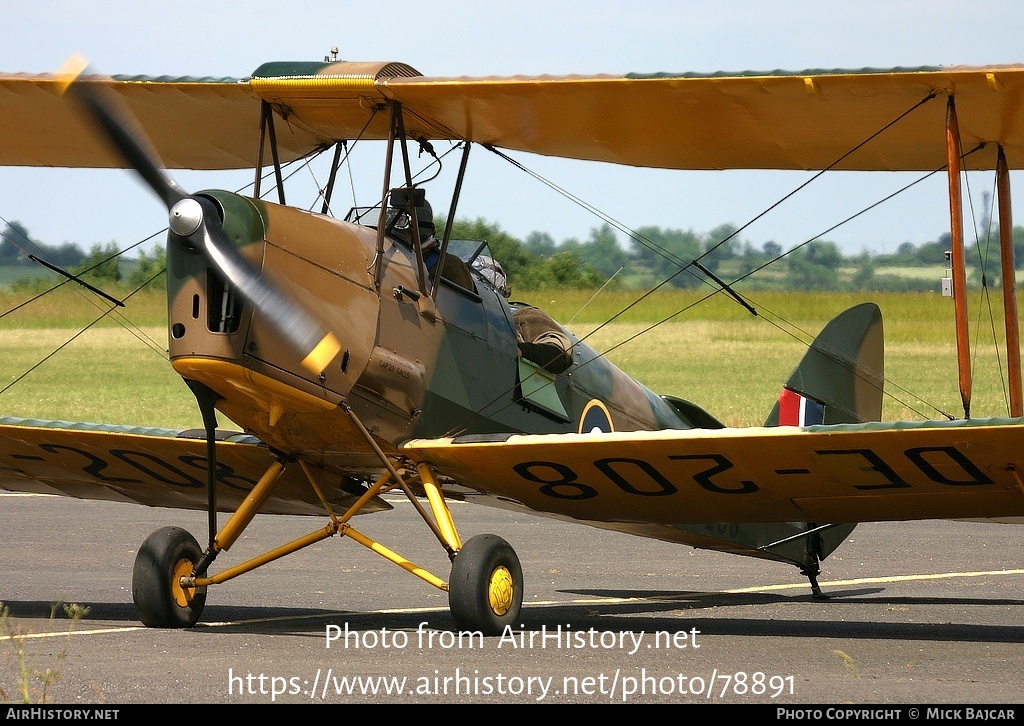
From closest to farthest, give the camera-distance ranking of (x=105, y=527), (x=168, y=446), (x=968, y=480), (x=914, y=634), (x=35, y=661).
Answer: (x=35, y=661) → (x=968, y=480) → (x=914, y=634) → (x=168, y=446) → (x=105, y=527)

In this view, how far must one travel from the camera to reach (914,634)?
8398 mm

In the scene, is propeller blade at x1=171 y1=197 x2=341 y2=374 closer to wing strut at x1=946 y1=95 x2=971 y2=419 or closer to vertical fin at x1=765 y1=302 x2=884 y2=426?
wing strut at x1=946 y1=95 x2=971 y2=419

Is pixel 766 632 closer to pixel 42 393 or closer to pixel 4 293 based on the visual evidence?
pixel 4 293

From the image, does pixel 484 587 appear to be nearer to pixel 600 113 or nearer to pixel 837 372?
pixel 600 113

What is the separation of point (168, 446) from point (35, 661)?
7.79 feet

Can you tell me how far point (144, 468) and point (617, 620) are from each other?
331 cm

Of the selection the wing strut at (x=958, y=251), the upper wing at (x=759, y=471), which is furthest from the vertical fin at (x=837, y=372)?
the wing strut at (x=958, y=251)

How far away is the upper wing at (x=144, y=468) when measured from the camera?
8930 millimetres

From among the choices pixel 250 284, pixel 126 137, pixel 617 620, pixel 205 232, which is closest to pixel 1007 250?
pixel 617 620

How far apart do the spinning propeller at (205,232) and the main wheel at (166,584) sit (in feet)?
5.27

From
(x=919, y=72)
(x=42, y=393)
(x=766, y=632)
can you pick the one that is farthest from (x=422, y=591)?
(x=42, y=393)

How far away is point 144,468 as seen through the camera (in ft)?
A: 31.4

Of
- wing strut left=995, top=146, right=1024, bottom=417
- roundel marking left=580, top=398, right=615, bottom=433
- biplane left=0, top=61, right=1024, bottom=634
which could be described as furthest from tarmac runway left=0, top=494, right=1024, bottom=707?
wing strut left=995, top=146, right=1024, bottom=417

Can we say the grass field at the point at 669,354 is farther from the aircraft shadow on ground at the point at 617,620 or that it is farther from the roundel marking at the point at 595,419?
the aircraft shadow on ground at the point at 617,620
